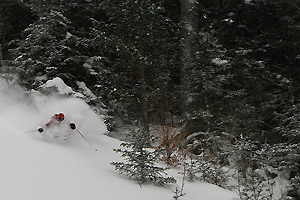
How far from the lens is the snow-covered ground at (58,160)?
3.16m

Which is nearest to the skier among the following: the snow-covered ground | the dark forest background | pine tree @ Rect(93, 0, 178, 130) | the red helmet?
the red helmet

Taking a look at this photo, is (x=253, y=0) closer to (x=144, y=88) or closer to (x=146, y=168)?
(x=144, y=88)

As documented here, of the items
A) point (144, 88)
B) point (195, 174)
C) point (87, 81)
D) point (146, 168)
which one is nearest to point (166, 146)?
point (195, 174)

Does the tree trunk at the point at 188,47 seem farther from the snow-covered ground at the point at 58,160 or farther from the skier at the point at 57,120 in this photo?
the skier at the point at 57,120

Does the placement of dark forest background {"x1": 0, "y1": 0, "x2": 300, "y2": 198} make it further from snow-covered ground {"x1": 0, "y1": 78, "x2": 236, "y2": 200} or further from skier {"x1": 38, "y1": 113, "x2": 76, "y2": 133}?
skier {"x1": 38, "y1": 113, "x2": 76, "y2": 133}

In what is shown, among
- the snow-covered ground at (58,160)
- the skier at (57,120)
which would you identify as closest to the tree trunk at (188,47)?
the snow-covered ground at (58,160)

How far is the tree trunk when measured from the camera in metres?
8.47

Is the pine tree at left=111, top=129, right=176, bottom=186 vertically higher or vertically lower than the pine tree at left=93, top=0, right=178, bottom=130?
lower

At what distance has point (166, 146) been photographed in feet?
19.4

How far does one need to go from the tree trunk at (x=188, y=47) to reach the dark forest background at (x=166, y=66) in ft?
0.09

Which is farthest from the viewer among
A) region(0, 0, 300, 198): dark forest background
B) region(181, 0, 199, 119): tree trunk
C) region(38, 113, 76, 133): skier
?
region(181, 0, 199, 119): tree trunk

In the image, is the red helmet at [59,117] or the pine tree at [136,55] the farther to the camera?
the pine tree at [136,55]

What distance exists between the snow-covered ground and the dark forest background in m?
1.92

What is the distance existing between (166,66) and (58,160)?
5544 mm
